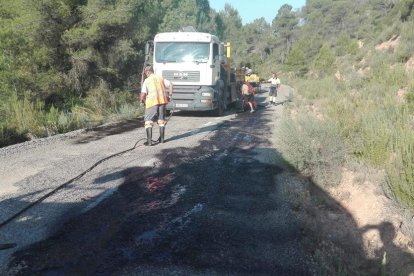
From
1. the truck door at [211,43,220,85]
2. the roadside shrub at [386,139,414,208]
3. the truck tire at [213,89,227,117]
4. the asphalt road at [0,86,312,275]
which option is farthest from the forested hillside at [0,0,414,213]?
the truck door at [211,43,220,85]

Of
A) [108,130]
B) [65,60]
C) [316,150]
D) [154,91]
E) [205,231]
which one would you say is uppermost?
[65,60]

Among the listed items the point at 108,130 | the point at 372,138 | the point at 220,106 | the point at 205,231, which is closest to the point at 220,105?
the point at 220,106

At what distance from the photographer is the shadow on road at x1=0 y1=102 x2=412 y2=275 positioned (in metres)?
4.02

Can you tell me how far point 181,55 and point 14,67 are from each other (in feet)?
19.7

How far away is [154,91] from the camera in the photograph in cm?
1002

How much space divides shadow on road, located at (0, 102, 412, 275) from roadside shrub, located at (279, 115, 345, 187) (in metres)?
0.22

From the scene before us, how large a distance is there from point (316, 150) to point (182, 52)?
920cm

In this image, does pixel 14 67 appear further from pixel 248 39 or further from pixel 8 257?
pixel 248 39

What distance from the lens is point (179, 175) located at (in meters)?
7.13

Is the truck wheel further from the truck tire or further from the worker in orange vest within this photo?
the worker in orange vest

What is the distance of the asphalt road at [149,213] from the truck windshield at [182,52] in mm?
6444

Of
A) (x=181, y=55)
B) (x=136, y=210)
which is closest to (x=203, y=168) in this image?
(x=136, y=210)

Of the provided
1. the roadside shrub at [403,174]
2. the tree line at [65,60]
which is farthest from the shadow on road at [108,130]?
the roadside shrub at [403,174]

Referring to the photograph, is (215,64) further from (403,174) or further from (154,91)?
(403,174)
